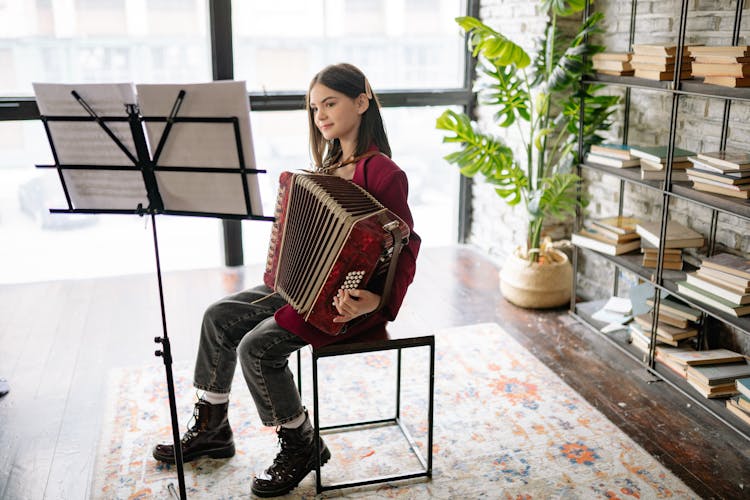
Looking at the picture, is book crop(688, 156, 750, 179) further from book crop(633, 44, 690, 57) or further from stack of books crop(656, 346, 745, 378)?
stack of books crop(656, 346, 745, 378)

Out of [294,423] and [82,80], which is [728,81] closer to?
[294,423]

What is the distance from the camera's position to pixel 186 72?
3.76 meters

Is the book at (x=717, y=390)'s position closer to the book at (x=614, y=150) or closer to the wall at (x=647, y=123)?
the wall at (x=647, y=123)

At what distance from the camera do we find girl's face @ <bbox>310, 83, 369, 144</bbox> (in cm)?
210

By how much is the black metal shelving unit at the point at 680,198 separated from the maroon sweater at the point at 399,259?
3.57 ft

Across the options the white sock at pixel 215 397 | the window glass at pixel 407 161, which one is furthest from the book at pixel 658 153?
the white sock at pixel 215 397

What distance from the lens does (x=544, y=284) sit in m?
3.45

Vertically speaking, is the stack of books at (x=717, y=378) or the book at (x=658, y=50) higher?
the book at (x=658, y=50)

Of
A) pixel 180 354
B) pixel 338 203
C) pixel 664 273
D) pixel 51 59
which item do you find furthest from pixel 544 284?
pixel 51 59

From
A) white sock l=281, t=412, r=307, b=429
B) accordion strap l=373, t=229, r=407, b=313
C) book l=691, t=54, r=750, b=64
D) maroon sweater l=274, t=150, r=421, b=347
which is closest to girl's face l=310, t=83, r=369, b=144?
maroon sweater l=274, t=150, r=421, b=347

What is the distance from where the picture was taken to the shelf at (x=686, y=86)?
233cm

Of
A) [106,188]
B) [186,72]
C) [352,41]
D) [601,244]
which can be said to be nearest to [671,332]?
[601,244]

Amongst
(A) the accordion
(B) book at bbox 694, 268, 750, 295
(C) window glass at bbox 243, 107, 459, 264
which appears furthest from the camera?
(C) window glass at bbox 243, 107, 459, 264

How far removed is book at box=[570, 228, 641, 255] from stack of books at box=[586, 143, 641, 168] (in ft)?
0.99
